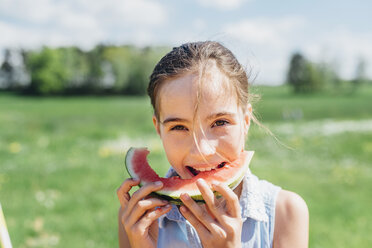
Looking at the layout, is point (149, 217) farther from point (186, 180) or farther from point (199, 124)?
point (199, 124)

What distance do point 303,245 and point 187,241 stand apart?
551 millimetres

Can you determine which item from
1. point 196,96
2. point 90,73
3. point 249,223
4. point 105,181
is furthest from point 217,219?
point 90,73

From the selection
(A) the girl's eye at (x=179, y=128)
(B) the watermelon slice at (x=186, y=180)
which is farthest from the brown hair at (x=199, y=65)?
(B) the watermelon slice at (x=186, y=180)

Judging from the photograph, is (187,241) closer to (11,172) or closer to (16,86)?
(11,172)

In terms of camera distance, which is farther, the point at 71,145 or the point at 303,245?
the point at 71,145

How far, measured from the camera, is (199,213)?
5.25 ft

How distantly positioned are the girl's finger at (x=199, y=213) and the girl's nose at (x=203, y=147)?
214mm

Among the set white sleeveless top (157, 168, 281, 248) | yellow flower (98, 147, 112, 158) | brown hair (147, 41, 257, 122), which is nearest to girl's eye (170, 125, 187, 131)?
brown hair (147, 41, 257, 122)

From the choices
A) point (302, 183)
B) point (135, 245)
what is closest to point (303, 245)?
point (135, 245)

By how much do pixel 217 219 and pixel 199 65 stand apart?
71 cm

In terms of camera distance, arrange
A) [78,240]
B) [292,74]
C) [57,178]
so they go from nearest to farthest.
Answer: [78,240] < [57,178] < [292,74]

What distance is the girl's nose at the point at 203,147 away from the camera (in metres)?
1.73

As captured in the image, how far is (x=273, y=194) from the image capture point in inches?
78.0

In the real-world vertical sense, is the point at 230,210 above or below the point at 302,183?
above
